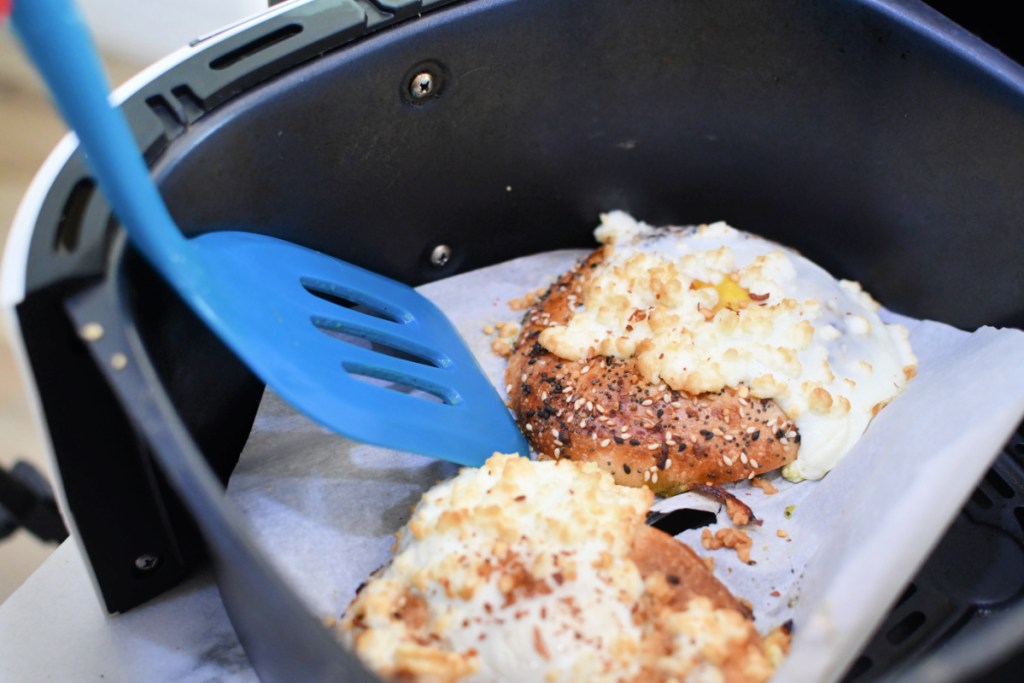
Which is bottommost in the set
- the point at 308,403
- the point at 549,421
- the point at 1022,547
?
the point at 1022,547

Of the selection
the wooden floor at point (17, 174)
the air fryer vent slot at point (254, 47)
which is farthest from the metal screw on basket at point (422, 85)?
the wooden floor at point (17, 174)

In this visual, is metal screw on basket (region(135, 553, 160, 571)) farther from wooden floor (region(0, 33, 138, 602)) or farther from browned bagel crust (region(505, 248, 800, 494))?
wooden floor (region(0, 33, 138, 602))

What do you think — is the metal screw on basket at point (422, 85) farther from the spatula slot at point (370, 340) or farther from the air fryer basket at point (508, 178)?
the spatula slot at point (370, 340)

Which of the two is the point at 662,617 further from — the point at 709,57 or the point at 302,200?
the point at 709,57

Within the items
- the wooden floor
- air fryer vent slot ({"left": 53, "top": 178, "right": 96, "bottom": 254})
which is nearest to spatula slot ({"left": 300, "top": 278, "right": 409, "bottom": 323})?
air fryer vent slot ({"left": 53, "top": 178, "right": 96, "bottom": 254})

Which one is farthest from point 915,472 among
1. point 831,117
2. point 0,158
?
point 0,158

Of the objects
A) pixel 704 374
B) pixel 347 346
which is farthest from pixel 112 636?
pixel 704 374
